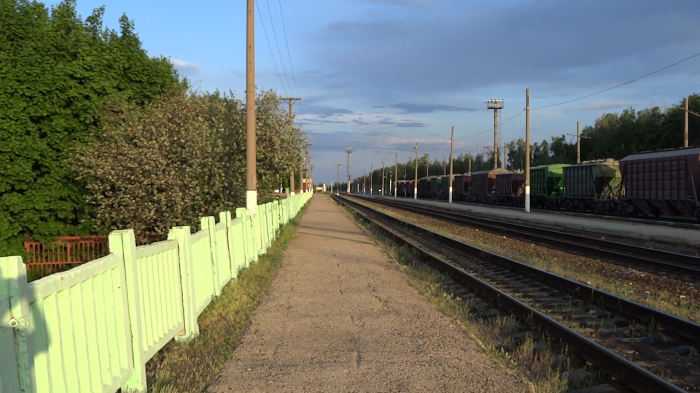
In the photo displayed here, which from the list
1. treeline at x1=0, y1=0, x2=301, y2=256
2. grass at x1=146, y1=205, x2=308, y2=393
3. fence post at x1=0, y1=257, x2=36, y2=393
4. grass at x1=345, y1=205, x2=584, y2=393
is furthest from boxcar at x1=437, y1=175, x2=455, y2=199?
fence post at x1=0, y1=257, x2=36, y2=393

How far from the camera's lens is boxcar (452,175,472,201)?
221 ft

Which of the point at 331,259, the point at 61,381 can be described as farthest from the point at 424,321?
the point at 331,259

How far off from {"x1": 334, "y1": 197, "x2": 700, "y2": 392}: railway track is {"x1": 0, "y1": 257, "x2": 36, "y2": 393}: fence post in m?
4.33

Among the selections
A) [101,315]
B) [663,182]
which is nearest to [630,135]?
[663,182]

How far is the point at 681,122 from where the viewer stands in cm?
5900

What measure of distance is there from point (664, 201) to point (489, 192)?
98.4 ft

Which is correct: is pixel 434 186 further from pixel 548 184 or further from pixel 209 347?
pixel 209 347

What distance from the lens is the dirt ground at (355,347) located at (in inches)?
207

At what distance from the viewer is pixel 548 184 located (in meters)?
44.2

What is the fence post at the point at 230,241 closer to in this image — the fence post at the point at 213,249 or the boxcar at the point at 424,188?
the fence post at the point at 213,249

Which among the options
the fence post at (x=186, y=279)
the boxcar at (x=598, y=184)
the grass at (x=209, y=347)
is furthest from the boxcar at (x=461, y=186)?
the fence post at (x=186, y=279)

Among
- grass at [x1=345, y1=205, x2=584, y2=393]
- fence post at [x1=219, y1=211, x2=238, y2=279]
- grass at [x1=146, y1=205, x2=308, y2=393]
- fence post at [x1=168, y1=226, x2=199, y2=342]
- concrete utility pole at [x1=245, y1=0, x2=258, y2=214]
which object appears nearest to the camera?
grass at [x1=146, y1=205, x2=308, y2=393]

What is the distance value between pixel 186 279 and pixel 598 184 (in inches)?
1293

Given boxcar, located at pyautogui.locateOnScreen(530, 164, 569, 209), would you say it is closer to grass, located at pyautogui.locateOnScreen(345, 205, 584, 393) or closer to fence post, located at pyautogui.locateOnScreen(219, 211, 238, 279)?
grass, located at pyautogui.locateOnScreen(345, 205, 584, 393)
